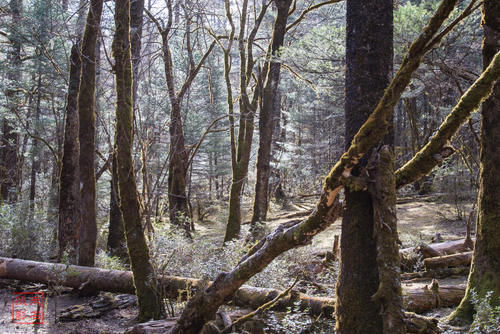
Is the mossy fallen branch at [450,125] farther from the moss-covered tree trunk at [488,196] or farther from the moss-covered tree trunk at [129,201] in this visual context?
the moss-covered tree trunk at [129,201]

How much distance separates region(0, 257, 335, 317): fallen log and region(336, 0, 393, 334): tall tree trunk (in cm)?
194

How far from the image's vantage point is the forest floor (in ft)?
18.8

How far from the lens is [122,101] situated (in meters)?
5.31

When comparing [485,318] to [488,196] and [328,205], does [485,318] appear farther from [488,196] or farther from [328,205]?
[328,205]

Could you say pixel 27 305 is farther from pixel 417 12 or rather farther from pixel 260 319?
pixel 417 12

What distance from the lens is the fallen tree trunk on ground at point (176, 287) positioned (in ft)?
17.9

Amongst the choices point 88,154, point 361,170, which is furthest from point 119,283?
point 361,170

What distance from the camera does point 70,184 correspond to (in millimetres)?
9305

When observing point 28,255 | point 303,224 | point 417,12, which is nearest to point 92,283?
point 28,255

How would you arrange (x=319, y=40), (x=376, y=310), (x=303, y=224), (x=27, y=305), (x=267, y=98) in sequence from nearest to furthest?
(x=376, y=310) → (x=303, y=224) → (x=27, y=305) → (x=319, y=40) → (x=267, y=98)

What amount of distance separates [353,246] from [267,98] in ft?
30.7

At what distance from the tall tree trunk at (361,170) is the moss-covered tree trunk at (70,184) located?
7.33 metres

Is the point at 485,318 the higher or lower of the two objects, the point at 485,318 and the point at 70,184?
the lower

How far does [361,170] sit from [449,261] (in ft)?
20.1
